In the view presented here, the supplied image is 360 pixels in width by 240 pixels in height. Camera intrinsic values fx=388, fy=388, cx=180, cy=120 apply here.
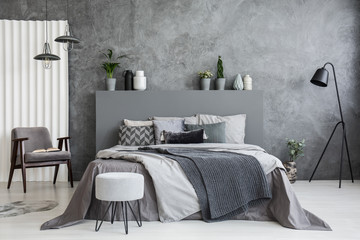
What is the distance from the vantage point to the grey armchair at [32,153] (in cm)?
524

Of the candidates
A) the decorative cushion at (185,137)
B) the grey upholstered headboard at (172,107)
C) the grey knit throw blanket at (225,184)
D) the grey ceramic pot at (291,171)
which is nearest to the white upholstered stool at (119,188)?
the grey knit throw blanket at (225,184)

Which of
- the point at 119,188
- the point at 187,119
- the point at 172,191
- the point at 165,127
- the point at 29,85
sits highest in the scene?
the point at 29,85

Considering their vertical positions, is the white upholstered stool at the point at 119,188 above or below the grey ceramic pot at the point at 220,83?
below

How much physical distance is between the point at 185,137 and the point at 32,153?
208 cm

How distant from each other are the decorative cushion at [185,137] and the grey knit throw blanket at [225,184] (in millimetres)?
1217

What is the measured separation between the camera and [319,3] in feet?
20.1

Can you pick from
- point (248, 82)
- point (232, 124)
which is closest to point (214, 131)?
point (232, 124)

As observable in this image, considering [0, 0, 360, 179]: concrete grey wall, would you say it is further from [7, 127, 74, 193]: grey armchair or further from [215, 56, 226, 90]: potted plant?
[7, 127, 74, 193]: grey armchair

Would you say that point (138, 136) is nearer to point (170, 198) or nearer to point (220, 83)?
point (220, 83)

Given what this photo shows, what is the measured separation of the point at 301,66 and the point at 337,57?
58 cm

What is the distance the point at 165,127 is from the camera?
5.50m

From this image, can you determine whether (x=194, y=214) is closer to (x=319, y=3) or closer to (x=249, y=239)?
(x=249, y=239)

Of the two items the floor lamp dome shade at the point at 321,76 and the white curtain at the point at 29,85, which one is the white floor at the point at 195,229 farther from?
the white curtain at the point at 29,85

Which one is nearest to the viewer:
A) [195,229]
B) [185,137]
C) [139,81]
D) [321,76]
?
[195,229]
